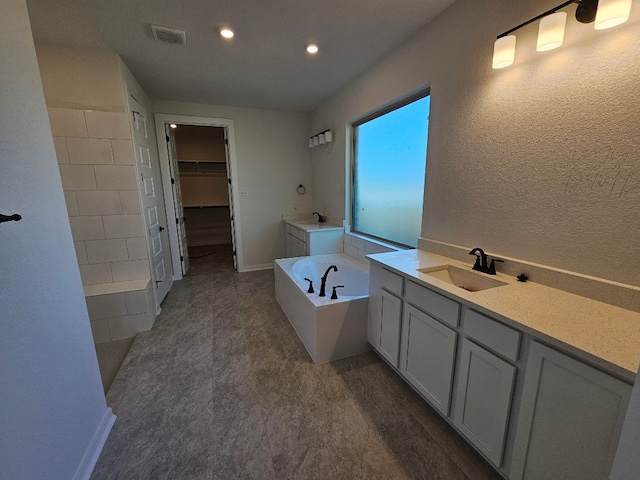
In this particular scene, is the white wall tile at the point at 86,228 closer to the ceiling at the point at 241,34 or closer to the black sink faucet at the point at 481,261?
the ceiling at the point at 241,34

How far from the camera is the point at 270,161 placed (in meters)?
4.15

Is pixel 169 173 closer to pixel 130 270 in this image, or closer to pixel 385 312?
pixel 130 270

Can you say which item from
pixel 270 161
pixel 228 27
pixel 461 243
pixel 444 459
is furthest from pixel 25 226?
pixel 270 161

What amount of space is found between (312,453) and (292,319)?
1283mm

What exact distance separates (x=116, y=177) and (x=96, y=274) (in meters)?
0.95

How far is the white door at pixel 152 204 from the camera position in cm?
269

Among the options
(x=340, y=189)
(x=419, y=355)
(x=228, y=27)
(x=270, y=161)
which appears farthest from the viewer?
(x=270, y=161)

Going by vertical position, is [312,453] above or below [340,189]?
below

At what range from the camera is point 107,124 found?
2.34 meters

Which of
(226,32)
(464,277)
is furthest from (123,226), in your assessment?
(464,277)

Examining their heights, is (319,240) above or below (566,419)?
above

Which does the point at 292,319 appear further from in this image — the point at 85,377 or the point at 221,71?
the point at 221,71

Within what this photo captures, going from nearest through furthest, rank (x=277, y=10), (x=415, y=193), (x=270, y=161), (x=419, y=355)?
(x=419, y=355)
(x=277, y=10)
(x=415, y=193)
(x=270, y=161)

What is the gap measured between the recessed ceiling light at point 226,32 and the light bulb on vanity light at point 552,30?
1962 mm
